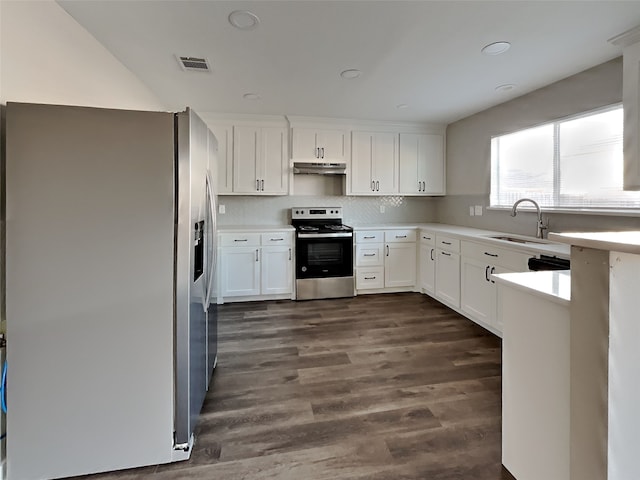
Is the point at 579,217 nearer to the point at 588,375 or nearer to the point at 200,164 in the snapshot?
the point at 588,375

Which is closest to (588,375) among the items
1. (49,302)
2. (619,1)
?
(49,302)

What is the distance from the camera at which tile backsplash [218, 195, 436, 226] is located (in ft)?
15.1

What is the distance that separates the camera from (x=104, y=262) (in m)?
1.48

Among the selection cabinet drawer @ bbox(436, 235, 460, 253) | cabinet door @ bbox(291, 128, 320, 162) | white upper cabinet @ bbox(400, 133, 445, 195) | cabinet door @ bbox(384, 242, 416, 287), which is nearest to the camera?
cabinet drawer @ bbox(436, 235, 460, 253)

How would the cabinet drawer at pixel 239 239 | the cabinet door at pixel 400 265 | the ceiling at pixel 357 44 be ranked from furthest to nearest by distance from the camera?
the cabinet door at pixel 400 265, the cabinet drawer at pixel 239 239, the ceiling at pixel 357 44

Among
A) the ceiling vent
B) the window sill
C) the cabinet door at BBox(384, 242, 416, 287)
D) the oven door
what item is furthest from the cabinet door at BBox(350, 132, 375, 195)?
the ceiling vent

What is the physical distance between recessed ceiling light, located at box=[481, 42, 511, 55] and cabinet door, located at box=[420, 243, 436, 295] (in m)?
2.30

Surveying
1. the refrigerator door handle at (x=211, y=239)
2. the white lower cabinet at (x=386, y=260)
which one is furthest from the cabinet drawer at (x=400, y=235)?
the refrigerator door handle at (x=211, y=239)

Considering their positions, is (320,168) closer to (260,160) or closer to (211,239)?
(260,160)

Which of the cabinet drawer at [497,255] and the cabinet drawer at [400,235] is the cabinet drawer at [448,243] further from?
the cabinet drawer at [400,235]

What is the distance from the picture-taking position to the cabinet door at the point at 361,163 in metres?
4.53

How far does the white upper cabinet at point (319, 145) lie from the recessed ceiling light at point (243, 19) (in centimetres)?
222

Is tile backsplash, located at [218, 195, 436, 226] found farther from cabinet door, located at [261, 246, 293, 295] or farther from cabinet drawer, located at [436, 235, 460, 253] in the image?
Result: cabinet drawer, located at [436, 235, 460, 253]

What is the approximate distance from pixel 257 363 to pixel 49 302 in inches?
59.8
